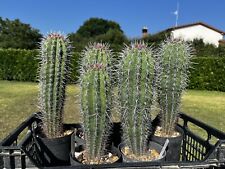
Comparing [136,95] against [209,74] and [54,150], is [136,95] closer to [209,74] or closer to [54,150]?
[54,150]

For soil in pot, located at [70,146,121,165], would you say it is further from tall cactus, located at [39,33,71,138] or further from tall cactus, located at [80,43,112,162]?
tall cactus, located at [39,33,71,138]

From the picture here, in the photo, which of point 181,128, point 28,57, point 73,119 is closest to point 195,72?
point 28,57

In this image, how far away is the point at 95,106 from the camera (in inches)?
73.4

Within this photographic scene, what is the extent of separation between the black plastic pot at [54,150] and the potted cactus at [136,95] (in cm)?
44

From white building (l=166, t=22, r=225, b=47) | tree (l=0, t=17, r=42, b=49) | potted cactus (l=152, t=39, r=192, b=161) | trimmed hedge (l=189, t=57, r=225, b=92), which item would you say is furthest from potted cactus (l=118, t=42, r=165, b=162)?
white building (l=166, t=22, r=225, b=47)

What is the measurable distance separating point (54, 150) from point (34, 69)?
14.5 m

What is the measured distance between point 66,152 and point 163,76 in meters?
0.86

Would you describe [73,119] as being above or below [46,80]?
below

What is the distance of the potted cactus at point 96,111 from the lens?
6.06 feet

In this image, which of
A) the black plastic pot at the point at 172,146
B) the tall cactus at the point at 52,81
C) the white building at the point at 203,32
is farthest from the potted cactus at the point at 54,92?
the white building at the point at 203,32

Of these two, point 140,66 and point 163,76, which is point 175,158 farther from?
point 140,66

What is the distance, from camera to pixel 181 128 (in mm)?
2410

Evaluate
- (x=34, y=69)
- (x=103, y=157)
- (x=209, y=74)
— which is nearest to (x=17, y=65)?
(x=34, y=69)

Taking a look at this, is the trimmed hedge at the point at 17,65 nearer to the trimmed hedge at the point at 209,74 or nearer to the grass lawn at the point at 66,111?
the grass lawn at the point at 66,111
